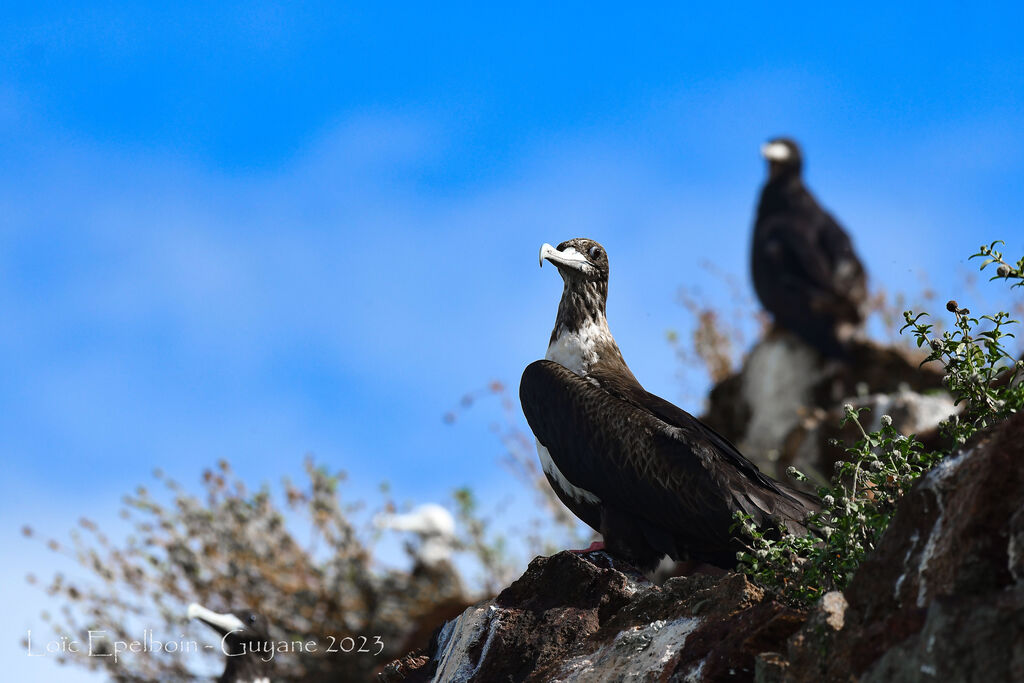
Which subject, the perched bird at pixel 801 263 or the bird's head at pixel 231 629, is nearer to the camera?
the bird's head at pixel 231 629

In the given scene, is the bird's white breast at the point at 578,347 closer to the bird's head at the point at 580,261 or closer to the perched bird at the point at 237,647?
the bird's head at the point at 580,261

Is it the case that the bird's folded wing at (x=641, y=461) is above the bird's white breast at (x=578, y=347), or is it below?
below

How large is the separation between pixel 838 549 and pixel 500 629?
1.33m

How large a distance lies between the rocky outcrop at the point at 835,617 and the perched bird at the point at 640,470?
0.51 metres

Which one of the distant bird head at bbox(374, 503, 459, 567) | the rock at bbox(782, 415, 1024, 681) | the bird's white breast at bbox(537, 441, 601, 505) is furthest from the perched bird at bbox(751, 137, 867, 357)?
the rock at bbox(782, 415, 1024, 681)

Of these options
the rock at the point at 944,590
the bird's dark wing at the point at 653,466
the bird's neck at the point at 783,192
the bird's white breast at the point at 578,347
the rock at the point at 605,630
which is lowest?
the rock at the point at 944,590

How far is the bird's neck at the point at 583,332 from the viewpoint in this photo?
5.21 m

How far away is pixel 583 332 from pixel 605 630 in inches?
70.5

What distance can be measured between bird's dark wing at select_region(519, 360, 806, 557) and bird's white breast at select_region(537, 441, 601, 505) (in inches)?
2.5

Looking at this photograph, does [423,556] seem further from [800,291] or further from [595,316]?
[595,316]

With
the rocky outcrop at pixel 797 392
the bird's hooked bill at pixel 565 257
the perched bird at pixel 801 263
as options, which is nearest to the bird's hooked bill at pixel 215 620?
the bird's hooked bill at pixel 565 257

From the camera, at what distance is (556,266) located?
17.6 ft

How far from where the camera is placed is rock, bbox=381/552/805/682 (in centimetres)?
302

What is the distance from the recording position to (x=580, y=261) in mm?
5273
